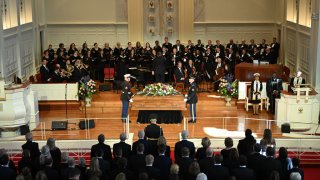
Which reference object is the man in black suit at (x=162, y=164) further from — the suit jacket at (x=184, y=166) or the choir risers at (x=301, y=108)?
the choir risers at (x=301, y=108)

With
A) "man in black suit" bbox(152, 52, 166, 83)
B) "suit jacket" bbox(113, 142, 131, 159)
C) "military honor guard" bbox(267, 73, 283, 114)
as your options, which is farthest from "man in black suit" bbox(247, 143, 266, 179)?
"man in black suit" bbox(152, 52, 166, 83)

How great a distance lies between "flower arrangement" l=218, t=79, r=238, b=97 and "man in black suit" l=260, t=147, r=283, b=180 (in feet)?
33.9

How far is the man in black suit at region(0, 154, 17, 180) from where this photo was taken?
10.4 m

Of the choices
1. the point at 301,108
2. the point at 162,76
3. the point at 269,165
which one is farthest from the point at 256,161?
the point at 162,76

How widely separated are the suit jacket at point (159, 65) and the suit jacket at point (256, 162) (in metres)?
12.2

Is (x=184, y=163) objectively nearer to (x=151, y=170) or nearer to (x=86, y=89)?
(x=151, y=170)

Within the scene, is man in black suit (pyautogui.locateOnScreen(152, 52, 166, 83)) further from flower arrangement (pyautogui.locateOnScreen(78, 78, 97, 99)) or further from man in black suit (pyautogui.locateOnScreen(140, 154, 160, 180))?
man in black suit (pyautogui.locateOnScreen(140, 154, 160, 180))

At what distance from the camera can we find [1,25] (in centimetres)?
1994

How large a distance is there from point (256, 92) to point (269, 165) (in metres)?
9.70

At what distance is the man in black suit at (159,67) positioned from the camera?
898 inches

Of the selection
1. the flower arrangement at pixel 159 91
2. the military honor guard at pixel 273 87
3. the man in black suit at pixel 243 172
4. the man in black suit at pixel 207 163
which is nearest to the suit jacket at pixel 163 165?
the man in black suit at pixel 207 163

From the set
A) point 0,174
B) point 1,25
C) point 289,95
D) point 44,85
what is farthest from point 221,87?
point 0,174

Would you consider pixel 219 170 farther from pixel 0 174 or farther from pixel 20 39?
pixel 20 39

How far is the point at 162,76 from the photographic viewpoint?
Answer: 23.2 m
